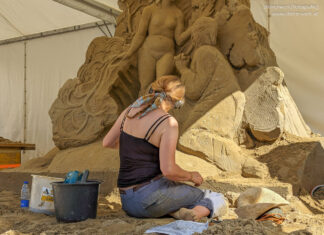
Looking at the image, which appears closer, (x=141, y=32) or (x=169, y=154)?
(x=169, y=154)

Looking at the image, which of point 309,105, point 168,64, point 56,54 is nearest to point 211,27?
point 168,64

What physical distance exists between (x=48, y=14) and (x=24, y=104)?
9.47ft

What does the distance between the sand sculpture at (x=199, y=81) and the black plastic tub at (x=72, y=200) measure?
5.19ft

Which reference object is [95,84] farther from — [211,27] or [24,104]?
[24,104]

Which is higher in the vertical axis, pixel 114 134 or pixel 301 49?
pixel 301 49

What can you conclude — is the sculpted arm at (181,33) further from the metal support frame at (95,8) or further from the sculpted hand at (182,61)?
the metal support frame at (95,8)

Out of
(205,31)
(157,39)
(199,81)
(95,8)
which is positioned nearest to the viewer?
(199,81)

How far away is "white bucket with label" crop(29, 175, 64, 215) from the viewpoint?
338cm

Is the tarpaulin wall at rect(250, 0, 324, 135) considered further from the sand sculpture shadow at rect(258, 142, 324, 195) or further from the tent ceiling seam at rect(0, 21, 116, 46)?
the tent ceiling seam at rect(0, 21, 116, 46)

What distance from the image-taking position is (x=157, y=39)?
17.8 ft

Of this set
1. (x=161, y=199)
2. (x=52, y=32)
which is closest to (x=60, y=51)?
(x=52, y=32)

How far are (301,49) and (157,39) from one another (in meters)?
2.93

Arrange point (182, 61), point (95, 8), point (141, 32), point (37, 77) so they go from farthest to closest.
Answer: point (37, 77) < point (95, 8) < point (141, 32) < point (182, 61)

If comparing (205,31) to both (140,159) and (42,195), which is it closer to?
(140,159)
